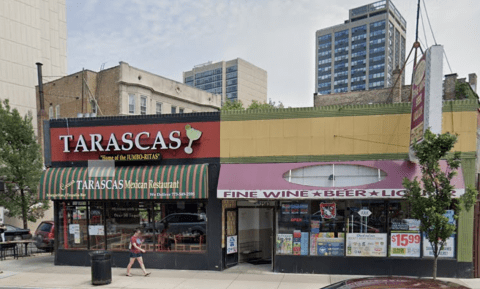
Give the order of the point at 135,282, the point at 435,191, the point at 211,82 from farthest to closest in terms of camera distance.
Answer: the point at 211,82, the point at 135,282, the point at 435,191

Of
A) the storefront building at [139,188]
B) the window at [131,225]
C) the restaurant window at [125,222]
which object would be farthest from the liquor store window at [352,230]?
the restaurant window at [125,222]

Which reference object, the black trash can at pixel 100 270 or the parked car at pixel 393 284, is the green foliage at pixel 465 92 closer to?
the parked car at pixel 393 284

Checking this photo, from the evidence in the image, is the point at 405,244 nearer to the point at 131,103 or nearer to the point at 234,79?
the point at 131,103

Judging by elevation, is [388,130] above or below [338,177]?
above

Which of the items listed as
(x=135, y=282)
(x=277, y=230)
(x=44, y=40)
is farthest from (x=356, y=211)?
(x=44, y=40)

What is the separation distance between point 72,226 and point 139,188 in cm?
341

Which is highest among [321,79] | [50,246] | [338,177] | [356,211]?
[321,79]

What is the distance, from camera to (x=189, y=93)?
35.8 m

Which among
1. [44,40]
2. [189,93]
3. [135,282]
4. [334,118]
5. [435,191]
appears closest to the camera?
[435,191]

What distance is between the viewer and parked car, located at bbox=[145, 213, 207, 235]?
12.4m

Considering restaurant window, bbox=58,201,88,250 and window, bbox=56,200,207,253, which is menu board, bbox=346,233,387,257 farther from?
restaurant window, bbox=58,201,88,250

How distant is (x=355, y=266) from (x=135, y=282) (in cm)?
683

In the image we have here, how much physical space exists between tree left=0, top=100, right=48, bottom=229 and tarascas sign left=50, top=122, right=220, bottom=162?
9.10 metres

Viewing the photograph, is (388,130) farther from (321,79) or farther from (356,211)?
(321,79)
